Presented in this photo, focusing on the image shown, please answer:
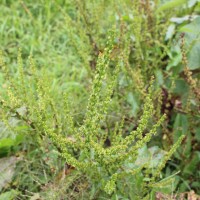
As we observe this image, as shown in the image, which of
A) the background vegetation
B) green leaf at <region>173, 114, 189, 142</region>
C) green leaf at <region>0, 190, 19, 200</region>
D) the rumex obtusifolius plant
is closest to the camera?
the rumex obtusifolius plant

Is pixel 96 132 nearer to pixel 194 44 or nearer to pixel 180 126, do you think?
pixel 180 126

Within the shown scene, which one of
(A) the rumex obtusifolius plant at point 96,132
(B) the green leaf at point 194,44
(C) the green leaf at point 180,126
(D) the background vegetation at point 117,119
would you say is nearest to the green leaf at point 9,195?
(D) the background vegetation at point 117,119

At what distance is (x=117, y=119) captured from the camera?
235cm

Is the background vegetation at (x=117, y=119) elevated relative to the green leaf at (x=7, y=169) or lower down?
elevated

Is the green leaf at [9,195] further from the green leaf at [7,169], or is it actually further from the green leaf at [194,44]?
the green leaf at [194,44]

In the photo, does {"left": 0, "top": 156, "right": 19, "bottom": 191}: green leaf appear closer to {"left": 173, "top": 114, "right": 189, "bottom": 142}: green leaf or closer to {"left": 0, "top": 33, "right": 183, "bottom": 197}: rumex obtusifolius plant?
{"left": 0, "top": 33, "right": 183, "bottom": 197}: rumex obtusifolius plant

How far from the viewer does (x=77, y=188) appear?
1.87 m

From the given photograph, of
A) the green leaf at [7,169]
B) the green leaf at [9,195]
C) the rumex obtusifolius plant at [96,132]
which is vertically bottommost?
the green leaf at [9,195]

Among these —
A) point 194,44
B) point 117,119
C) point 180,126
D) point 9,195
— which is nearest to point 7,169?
point 9,195

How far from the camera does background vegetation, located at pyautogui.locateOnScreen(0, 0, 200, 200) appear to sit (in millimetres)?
1695

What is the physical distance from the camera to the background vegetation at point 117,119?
1695 mm

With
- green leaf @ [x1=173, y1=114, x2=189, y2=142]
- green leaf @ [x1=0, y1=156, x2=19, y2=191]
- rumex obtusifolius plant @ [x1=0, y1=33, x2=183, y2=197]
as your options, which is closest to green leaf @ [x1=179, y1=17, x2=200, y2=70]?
green leaf @ [x1=173, y1=114, x2=189, y2=142]

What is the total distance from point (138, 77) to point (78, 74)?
1071 millimetres

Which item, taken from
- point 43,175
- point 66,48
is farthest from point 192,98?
point 66,48
